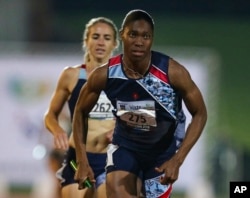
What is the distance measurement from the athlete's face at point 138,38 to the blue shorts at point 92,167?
1434 mm

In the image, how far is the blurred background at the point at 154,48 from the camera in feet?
57.8

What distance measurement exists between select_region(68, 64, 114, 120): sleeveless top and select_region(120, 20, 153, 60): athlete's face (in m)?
1.22

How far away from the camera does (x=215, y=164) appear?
58.0 feet

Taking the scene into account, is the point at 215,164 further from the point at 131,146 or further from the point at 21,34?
the point at 131,146

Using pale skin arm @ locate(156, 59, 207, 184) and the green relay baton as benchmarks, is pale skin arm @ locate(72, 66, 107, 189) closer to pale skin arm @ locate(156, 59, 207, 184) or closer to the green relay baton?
the green relay baton

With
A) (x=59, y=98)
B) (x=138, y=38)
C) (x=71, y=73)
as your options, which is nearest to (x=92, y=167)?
(x=59, y=98)

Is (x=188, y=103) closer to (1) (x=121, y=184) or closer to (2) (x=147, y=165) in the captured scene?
(2) (x=147, y=165)

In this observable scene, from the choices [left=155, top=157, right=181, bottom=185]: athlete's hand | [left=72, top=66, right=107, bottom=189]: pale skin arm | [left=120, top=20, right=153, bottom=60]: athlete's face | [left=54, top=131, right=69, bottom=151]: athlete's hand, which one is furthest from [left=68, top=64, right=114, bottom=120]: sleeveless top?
[left=155, top=157, right=181, bottom=185]: athlete's hand

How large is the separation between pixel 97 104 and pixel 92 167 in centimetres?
47


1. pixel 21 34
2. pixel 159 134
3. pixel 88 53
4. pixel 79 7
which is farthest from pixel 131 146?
pixel 79 7

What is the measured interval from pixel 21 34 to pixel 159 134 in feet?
33.3

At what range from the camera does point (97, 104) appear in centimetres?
1032

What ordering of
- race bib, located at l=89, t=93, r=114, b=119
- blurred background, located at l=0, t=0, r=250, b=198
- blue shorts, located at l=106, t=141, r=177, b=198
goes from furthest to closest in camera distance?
1. blurred background, located at l=0, t=0, r=250, b=198
2. race bib, located at l=89, t=93, r=114, b=119
3. blue shorts, located at l=106, t=141, r=177, b=198

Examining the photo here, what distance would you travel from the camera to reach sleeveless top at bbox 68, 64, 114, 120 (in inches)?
406
